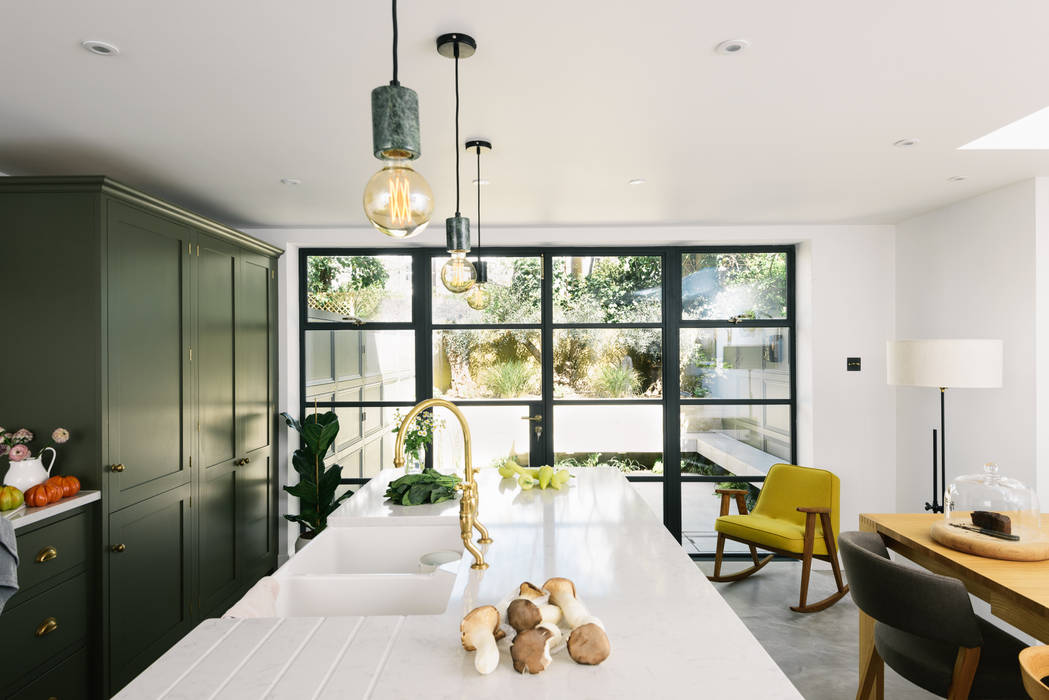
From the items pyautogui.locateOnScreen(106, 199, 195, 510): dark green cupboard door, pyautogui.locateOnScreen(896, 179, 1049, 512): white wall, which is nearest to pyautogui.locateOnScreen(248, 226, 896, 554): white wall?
pyautogui.locateOnScreen(896, 179, 1049, 512): white wall

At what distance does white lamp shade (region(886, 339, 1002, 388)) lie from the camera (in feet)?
9.90

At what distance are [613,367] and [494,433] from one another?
1.03 metres

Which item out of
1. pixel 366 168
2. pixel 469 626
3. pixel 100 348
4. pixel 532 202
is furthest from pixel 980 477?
pixel 100 348

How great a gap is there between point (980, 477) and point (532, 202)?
253cm

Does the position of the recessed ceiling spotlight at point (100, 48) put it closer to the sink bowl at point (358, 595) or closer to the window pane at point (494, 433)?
the sink bowl at point (358, 595)

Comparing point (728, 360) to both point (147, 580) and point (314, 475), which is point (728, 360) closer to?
point (314, 475)

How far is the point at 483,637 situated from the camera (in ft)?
3.71

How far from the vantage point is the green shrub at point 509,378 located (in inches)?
185

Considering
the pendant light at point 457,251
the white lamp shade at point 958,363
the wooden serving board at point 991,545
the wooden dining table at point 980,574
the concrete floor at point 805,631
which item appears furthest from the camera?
the white lamp shade at point 958,363

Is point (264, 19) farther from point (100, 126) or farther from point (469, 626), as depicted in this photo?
point (469, 626)

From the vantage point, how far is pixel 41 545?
7.42 ft

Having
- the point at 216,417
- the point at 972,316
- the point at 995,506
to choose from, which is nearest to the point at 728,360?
the point at 972,316

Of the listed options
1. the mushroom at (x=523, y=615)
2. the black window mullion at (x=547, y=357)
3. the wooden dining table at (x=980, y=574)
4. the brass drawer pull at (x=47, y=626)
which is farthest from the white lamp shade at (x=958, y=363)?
the brass drawer pull at (x=47, y=626)

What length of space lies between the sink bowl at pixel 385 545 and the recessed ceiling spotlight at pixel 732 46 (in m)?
1.73
